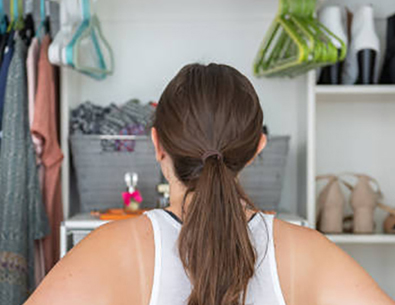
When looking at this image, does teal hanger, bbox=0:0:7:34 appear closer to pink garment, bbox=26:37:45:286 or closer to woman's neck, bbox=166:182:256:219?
pink garment, bbox=26:37:45:286

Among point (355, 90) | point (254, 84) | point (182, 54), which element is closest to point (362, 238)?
point (355, 90)

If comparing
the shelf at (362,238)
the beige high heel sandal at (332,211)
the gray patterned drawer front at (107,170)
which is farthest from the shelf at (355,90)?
the gray patterned drawer front at (107,170)

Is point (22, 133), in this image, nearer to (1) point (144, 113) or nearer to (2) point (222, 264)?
(1) point (144, 113)

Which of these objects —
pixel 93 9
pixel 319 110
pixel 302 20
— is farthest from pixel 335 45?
pixel 93 9

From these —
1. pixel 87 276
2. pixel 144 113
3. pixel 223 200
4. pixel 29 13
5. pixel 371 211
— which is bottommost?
pixel 371 211

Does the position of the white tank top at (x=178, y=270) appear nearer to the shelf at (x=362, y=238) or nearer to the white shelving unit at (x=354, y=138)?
the shelf at (x=362, y=238)

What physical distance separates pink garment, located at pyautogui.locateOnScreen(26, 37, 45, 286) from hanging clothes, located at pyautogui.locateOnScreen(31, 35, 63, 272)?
0.02m

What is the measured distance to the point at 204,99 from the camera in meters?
0.77

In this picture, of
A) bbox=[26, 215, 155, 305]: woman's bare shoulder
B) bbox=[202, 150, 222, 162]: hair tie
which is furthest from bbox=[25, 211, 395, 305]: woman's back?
bbox=[202, 150, 222, 162]: hair tie

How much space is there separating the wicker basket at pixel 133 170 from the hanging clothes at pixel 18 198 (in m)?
0.18

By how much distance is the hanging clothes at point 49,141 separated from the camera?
70.4 inches

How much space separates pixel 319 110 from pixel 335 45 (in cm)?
48

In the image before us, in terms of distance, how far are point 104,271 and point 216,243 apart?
168 millimetres

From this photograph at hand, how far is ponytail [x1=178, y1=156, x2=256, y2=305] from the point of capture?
0.78m
